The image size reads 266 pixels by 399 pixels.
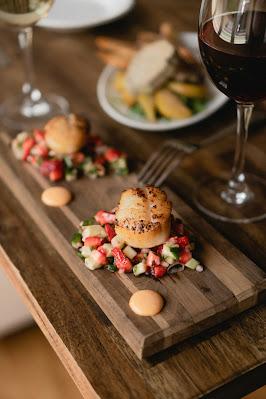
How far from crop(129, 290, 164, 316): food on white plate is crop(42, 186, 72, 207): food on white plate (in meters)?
0.30

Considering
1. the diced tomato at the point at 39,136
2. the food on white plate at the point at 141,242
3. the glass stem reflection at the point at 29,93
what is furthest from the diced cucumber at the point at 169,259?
the glass stem reflection at the point at 29,93

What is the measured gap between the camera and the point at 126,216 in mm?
1006

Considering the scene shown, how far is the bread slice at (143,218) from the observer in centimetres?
99

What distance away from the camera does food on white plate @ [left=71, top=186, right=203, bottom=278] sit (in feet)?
3.27

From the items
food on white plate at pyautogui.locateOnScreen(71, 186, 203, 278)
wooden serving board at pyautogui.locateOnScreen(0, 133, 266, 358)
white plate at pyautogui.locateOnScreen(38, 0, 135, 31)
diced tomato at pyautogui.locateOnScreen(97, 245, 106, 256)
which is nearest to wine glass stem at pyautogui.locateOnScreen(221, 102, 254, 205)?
wooden serving board at pyautogui.locateOnScreen(0, 133, 266, 358)

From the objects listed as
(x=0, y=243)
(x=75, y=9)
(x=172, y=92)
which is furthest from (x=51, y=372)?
(x=75, y=9)

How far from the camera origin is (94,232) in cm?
105

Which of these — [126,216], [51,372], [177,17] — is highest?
[126,216]

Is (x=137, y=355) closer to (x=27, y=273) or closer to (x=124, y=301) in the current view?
(x=124, y=301)

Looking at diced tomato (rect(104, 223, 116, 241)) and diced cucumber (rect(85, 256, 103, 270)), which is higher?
diced tomato (rect(104, 223, 116, 241))

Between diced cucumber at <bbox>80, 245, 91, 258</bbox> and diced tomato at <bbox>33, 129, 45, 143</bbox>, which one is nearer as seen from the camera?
diced cucumber at <bbox>80, 245, 91, 258</bbox>

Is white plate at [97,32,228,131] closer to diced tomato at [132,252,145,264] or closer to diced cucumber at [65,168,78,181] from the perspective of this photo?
diced cucumber at [65,168,78,181]

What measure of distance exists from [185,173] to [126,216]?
1.20 ft

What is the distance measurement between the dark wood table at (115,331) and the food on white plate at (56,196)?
59mm
